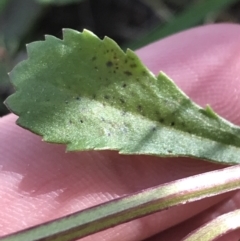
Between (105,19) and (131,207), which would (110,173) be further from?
(105,19)

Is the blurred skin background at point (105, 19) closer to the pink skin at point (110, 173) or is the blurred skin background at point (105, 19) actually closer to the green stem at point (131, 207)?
the pink skin at point (110, 173)

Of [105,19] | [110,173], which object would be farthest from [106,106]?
[105,19]

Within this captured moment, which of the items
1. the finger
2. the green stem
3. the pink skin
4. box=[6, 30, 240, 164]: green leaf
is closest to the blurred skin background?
the pink skin

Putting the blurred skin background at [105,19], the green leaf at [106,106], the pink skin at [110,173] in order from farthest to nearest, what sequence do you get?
the blurred skin background at [105,19]
the pink skin at [110,173]
the green leaf at [106,106]

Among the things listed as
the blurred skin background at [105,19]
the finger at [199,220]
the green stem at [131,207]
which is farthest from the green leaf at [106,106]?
the blurred skin background at [105,19]

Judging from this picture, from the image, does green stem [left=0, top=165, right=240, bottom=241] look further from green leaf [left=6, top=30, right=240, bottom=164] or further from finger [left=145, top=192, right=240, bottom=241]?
finger [left=145, top=192, right=240, bottom=241]

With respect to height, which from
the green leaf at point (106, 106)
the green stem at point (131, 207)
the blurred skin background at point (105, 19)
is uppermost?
the blurred skin background at point (105, 19)

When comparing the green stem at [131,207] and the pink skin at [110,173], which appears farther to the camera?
the pink skin at [110,173]
